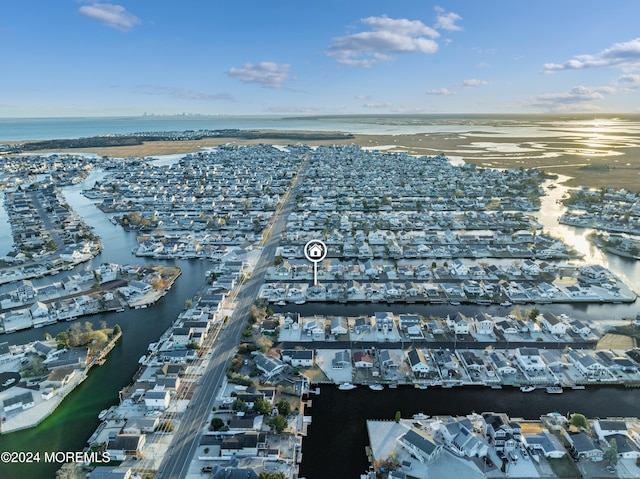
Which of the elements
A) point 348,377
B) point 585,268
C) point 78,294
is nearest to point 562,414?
point 348,377

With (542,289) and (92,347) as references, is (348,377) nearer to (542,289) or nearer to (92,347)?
(92,347)

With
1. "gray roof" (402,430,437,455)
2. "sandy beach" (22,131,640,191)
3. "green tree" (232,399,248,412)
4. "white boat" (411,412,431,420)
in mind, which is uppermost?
"sandy beach" (22,131,640,191)

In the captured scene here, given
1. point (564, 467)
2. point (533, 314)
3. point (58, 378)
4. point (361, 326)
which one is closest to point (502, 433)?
point (564, 467)

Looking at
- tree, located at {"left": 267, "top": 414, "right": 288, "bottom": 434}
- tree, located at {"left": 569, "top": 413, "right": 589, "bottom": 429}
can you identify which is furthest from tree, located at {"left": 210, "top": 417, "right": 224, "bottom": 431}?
tree, located at {"left": 569, "top": 413, "right": 589, "bottom": 429}

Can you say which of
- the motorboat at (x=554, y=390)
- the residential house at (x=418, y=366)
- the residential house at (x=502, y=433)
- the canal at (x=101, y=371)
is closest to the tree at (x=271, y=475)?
the canal at (x=101, y=371)

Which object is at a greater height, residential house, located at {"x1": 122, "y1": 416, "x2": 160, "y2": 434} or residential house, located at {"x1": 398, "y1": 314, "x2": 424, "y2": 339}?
residential house, located at {"x1": 398, "y1": 314, "x2": 424, "y2": 339}

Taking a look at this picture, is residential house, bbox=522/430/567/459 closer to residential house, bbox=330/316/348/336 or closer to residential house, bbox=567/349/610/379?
residential house, bbox=567/349/610/379
